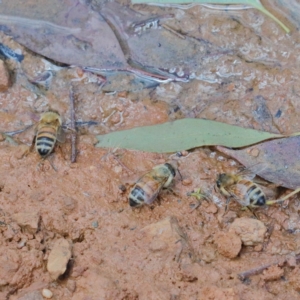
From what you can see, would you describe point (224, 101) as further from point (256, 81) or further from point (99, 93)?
point (99, 93)

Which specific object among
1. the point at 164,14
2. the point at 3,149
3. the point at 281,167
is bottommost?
the point at 3,149

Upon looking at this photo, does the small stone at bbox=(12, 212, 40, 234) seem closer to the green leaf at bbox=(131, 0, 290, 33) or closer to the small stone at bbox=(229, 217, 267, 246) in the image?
the small stone at bbox=(229, 217, 267, 246)

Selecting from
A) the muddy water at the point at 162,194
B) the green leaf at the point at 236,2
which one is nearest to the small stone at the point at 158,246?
the muddy water at the point at 162,194

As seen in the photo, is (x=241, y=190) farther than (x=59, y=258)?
Yes

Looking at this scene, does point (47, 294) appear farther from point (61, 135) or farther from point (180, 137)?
point (180, 137)

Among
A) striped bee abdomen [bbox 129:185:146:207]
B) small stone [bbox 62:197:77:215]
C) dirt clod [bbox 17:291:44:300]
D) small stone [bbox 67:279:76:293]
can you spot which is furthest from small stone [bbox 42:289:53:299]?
striped bee abdomen [bbox 129:185:146:207]

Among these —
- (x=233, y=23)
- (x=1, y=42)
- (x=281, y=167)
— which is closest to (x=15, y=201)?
(x=1, y=42)

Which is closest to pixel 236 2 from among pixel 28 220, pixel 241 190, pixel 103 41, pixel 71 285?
pixel 103 41

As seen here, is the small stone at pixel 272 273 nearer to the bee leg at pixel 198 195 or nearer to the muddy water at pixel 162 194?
the muddy water at pixel 162 194
